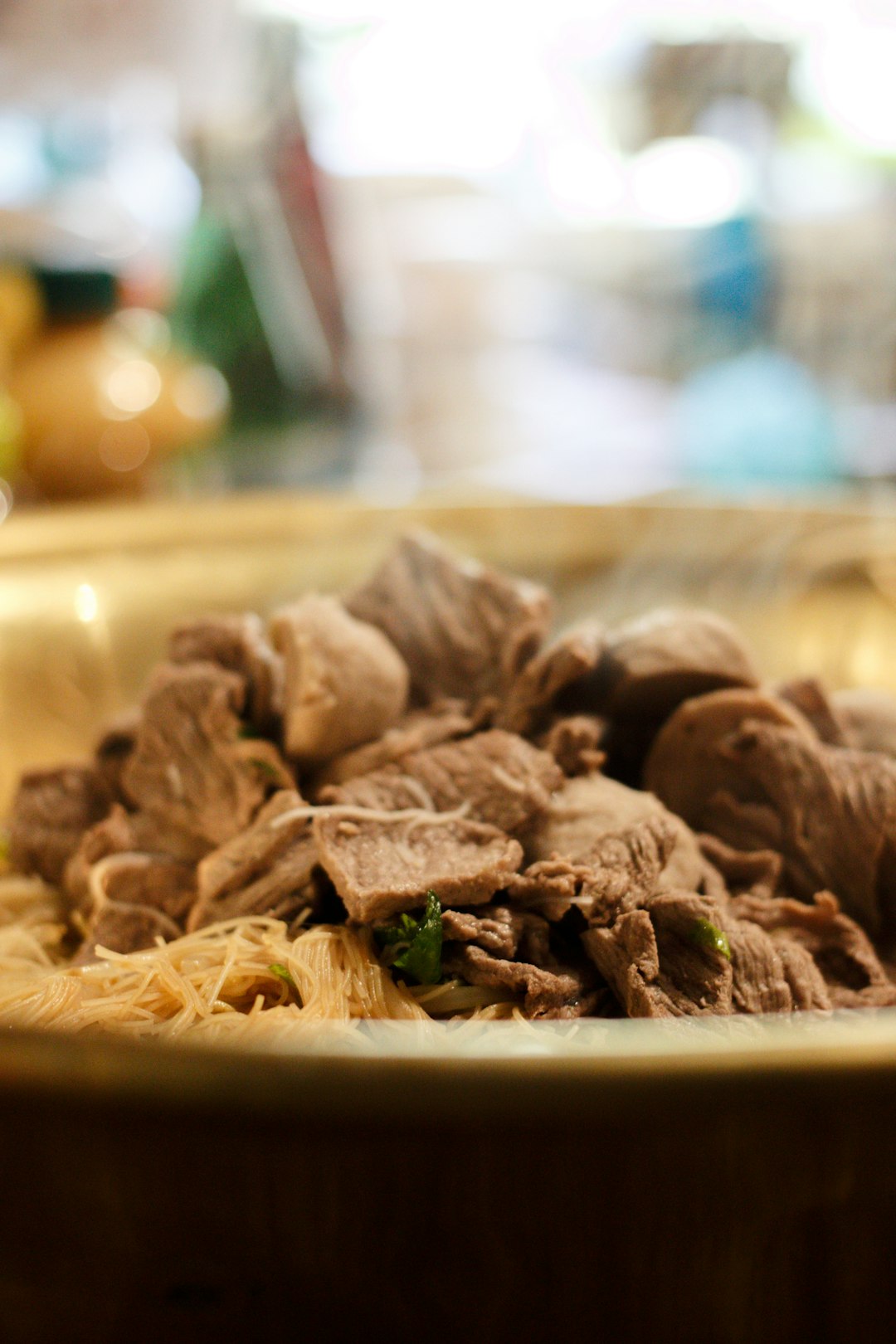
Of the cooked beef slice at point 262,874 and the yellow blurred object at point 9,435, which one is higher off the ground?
the yellow blurred object at point 9,435

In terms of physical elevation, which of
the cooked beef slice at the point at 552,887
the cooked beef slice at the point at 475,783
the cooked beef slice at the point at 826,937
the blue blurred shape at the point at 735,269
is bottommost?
the cooked beef slice at the point at 826,937

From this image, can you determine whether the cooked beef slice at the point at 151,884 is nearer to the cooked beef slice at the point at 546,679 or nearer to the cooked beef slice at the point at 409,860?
the cooked beef slice at the point at 409,860

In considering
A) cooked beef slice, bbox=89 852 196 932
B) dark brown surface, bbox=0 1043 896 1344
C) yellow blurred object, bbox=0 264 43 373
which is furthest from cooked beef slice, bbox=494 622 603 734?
yellow blurred object, bbox=0 264 43 373

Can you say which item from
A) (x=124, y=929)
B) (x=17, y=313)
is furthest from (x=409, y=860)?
(x=17, y=313)

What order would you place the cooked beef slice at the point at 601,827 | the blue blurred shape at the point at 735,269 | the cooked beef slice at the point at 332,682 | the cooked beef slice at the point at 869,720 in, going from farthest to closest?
the blue blurred shape at the point at 735,269 < the cooked beef slice at the point at 869,720 < the cooked beef slice at the point at 332,682 < the cooked beef slice at the point at 601,827

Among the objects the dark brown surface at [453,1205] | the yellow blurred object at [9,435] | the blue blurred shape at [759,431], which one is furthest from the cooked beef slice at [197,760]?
the blue blurred shape at [759,431]

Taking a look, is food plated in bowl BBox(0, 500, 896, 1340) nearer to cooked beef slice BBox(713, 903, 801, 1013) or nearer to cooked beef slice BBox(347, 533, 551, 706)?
cooked beef slice BBox(713, 903, 801, 1013)

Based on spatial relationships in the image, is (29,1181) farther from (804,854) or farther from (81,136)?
(81,136)

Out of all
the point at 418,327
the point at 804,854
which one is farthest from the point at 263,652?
the point at 418,327

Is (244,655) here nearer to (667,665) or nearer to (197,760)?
(197,760)
